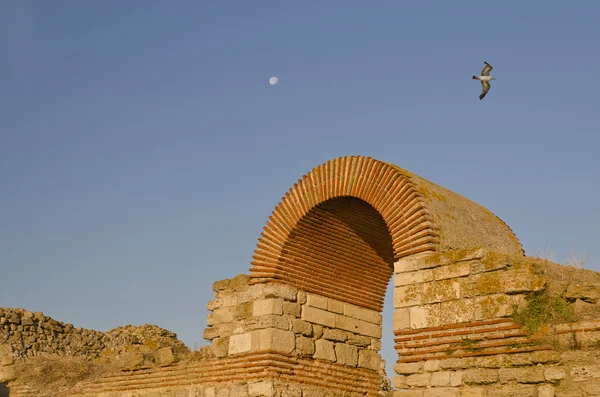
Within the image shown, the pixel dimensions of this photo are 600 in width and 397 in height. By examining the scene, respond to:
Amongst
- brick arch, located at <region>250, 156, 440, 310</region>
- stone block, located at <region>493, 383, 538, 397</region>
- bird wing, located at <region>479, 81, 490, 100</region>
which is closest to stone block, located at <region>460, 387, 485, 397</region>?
stone block, located at <region>493, 383, 538, 397</region>

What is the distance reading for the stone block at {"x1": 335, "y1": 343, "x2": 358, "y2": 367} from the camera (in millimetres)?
9617

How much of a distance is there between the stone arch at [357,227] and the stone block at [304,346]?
2.23ft

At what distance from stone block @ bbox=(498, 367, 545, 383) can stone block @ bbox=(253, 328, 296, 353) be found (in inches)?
123

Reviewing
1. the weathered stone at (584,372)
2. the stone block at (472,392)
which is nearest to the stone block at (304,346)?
the stone block at (472,392)

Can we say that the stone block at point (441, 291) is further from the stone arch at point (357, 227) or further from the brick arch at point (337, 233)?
the brick arch at point (337, 233)

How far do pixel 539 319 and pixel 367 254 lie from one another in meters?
3.68

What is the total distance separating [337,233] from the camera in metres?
9.72

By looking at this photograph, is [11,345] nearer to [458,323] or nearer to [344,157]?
[344,157]

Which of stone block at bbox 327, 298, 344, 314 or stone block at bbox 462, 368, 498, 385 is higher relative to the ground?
stone block at bbox 327, 298, 344, 314

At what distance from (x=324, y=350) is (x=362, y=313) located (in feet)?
3.12

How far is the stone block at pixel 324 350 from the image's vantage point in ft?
30.8

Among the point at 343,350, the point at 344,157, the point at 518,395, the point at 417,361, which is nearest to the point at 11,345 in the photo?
the point at 343,350

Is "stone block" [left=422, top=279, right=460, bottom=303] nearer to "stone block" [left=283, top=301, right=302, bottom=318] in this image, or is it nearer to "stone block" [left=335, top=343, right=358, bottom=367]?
"stone block" [left=283, top=301, right=302, bottom=318]

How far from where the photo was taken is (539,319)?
21.6ft
